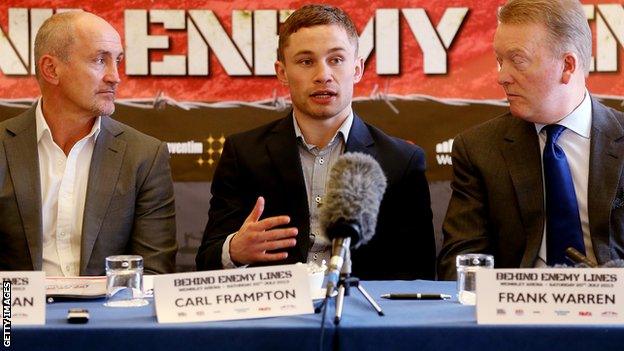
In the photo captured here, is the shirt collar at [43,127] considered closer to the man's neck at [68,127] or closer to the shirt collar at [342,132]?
the man's neck at [68,127]

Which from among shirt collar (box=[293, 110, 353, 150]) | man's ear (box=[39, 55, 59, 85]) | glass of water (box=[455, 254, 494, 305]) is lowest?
glass of water (box=[455, 254, 494, 305])

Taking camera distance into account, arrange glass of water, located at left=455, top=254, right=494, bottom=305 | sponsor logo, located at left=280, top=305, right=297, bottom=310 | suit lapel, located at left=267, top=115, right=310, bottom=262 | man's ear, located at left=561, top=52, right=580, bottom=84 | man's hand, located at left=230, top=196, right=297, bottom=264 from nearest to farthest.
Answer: sponsor logo, located at left=280, top=305, right=297, bottom=310 → glass of water, located at left=455, top=254, right=494, bottom=305 → man's hand, located at left=230, top=196, right=297, bottom=264 → man's ear, located at left=561, top=52, right=580, bottom=84 → suit lapel, located at left=267, top=115, right=310, bottom=262

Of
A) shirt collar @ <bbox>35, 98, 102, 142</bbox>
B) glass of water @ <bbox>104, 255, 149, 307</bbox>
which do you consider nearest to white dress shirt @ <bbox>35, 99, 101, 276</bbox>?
shirt collar @ <bbox>35, 98, 102, 142</bbox>

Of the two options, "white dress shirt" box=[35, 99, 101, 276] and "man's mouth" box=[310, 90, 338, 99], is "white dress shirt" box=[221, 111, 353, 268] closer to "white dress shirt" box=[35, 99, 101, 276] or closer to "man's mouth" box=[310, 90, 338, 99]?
"man's mouth" box=[310, 90, 338, 99]

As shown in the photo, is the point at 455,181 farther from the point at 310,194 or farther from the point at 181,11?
the point at 181,11

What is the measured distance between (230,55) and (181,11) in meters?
0.25

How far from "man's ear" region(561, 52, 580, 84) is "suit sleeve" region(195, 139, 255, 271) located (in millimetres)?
1027

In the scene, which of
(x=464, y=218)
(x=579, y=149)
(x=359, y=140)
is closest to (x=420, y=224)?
(x=464, y=218)

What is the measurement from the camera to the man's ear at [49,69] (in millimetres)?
3016

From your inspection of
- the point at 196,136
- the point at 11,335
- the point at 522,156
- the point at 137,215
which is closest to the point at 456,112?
the point at 522,156

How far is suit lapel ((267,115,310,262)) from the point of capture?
107 inches

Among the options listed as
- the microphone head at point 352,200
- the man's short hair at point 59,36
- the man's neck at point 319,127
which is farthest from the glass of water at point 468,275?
the man's short hair at point 59,36

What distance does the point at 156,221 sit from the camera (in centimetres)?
290

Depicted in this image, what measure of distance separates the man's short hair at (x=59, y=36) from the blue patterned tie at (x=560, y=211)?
161cm
